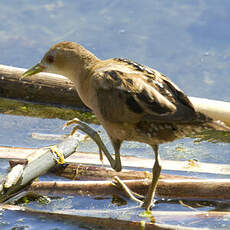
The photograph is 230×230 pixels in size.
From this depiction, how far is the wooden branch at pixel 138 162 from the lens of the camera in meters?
5.99

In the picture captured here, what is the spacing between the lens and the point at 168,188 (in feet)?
17.5

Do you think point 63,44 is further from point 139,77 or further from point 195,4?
point 195,4

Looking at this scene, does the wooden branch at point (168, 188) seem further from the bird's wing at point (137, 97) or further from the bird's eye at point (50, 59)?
the bird's eye at point (50, 59)

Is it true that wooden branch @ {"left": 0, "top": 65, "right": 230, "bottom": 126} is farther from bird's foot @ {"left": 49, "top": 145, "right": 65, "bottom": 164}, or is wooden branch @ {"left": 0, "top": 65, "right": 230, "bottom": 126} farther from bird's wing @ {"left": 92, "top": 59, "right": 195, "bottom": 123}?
bird's wing @ {"left": 92, "top": 59, "right": 195, "bottom": 123}

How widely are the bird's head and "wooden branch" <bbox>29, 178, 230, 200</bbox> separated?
3.10 ft

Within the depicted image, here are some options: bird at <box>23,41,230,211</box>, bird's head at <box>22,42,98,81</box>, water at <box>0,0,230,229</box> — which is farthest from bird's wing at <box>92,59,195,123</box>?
water at <box>0,0,230,229</box>

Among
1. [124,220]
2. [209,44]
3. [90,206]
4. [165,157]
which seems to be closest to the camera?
[124,220]

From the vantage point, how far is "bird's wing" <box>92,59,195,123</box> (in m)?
4.73

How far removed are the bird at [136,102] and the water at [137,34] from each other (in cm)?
215

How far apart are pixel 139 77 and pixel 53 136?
216 cm

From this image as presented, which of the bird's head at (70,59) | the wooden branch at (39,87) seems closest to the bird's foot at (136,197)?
the bird's head at (70,59)

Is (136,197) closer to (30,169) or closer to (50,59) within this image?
(30,169)

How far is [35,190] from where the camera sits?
5301mm

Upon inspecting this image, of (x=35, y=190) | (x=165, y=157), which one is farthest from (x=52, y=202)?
(x=165, y=157)
